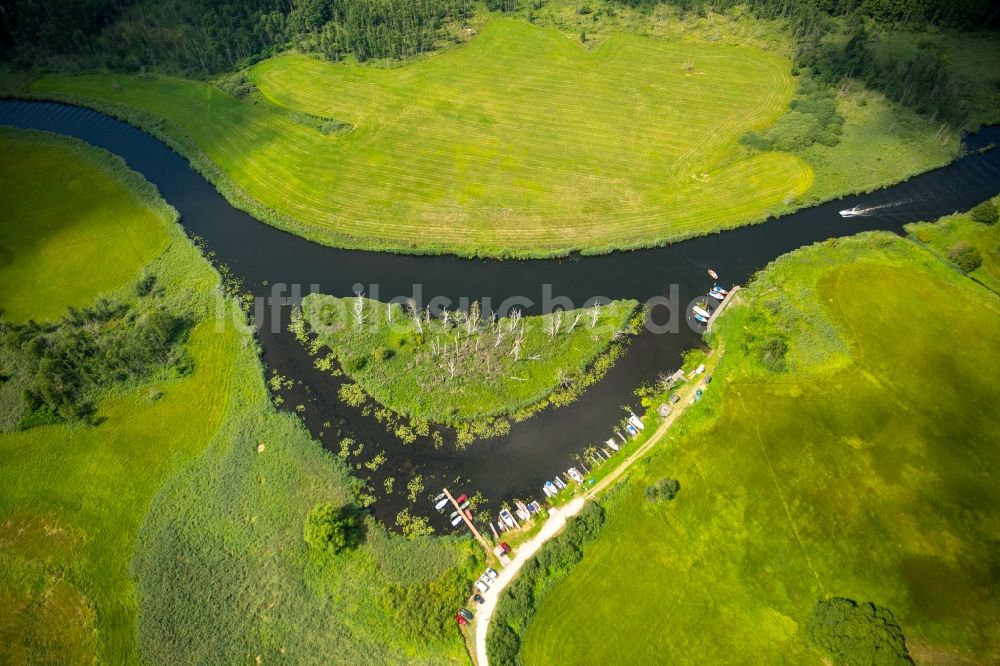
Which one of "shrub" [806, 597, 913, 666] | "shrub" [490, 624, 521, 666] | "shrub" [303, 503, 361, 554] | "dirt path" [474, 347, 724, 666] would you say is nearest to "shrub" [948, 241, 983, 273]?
"dirt path" [474, 347, 724, 666]

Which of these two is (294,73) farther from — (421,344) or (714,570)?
(714,570)

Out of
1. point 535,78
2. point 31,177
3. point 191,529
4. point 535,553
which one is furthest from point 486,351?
point 31,177

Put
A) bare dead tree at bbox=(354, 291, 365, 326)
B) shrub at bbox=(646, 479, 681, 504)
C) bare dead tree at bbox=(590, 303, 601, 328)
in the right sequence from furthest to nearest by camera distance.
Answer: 1. bare dead tree at bbox=(354, 291, 365, 326)
2. bare dead tree at bbox=(590, 303, 601, 328)
3. shrub at bbox=(646, 479, 681, 504)

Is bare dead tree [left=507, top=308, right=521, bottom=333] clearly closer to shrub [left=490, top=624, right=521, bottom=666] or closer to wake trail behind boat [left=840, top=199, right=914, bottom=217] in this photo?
shrub [left=490, top=624, right=521, bottom=666]

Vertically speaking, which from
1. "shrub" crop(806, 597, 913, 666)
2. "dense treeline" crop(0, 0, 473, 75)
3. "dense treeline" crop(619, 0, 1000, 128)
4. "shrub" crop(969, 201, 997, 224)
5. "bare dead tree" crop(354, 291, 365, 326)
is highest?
"dense treeline" crop(619, 0, 1000, 128)

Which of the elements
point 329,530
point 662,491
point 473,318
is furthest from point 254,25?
point 662,491

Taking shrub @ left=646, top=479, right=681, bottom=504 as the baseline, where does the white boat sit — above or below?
below

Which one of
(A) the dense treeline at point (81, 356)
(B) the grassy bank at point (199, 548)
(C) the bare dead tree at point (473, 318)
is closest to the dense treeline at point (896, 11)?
(C) the bare dead tree at point (473, 318)
